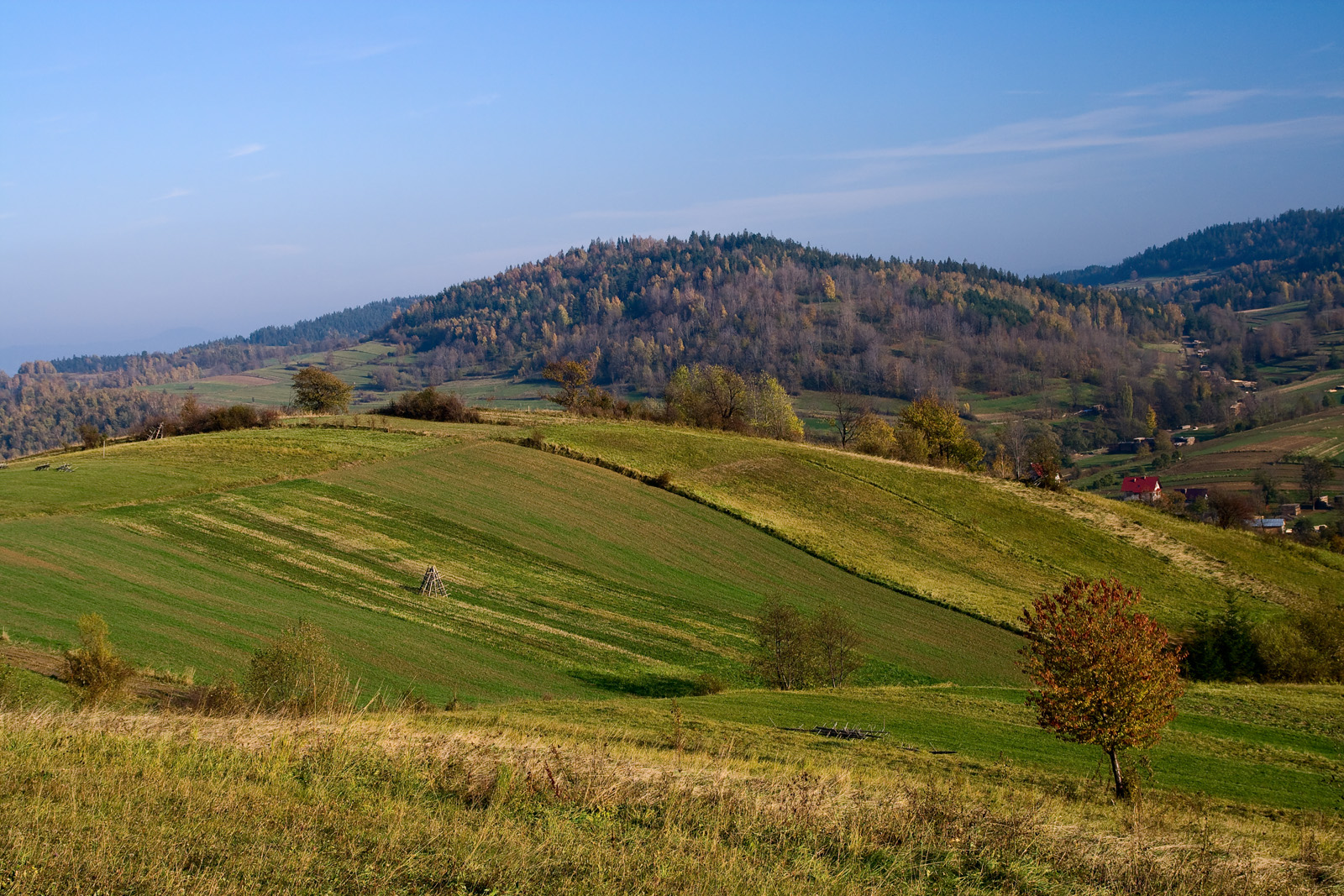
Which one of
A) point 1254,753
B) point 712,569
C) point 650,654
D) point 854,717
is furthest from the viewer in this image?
point 712,569

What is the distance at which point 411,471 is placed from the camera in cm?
5419

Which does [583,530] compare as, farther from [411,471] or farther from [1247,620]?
[1247,620]

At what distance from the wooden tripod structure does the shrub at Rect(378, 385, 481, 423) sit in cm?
4108

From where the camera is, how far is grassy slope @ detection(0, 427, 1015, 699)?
1137 inches

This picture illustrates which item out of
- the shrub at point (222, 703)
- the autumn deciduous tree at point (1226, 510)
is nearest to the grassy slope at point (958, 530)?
the autumn deciduous tree at point (1226, 510)

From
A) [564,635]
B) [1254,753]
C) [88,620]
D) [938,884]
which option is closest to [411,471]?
[564,635]

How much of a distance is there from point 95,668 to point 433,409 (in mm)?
60599

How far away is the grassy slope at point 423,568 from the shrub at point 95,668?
504 centimetres

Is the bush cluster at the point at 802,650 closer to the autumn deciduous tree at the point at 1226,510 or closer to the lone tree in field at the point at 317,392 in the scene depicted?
the autumn deciduous tree at the point at 1226,510

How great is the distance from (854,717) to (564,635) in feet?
43.4

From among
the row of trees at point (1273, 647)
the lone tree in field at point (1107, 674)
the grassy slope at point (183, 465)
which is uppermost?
the grassy slope at point (183, 465)

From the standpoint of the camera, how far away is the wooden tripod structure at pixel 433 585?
3666cm

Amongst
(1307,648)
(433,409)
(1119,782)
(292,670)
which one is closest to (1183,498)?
(1307,648)

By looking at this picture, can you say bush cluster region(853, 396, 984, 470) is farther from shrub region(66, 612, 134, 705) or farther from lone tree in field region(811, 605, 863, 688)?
shrub region(66, 612, 134, 705)
